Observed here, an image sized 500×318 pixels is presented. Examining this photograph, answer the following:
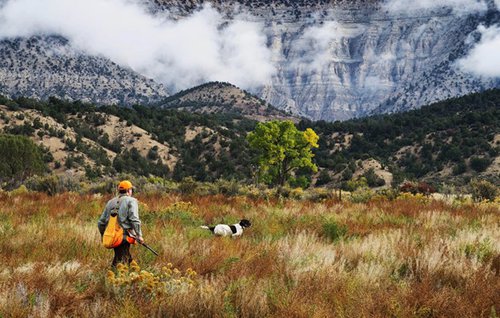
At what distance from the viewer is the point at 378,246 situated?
22.6 feet

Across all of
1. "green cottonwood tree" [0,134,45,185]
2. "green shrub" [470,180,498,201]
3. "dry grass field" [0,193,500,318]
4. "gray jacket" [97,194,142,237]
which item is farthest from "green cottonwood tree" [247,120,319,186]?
"gray jacket" [97,194,142,237]

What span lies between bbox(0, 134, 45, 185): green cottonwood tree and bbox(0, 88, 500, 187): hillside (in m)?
7.31

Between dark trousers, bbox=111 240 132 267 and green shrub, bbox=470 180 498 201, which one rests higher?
green shrub, bbox=470 180 498 201

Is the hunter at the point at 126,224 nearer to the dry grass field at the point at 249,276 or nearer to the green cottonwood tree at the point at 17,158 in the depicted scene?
the dry grass field at the point at 249,276

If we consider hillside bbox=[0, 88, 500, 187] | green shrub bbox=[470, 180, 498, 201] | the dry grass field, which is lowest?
the dry grass field

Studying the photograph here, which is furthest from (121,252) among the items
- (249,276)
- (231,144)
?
(231,144)

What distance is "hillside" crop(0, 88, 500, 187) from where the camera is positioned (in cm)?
6600

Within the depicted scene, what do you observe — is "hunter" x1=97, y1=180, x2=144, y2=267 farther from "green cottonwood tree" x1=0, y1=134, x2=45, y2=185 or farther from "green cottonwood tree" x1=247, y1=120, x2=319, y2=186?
"green cottonwood tree" x1=0, y1=134, x2=45, y2=185

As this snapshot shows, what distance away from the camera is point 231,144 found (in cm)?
8469

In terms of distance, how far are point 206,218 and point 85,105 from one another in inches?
3477

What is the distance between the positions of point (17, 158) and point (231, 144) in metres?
39.8

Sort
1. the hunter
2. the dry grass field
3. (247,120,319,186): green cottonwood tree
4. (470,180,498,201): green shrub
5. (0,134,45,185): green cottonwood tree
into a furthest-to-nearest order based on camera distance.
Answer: (0,134,45,185): green cottonwood tree, (247,120,319,186): green cottonwood tree, (470,180,498,201): green shrub, the hunter, the dry grass field

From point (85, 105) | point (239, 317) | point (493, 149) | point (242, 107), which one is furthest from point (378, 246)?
point (242, 107)

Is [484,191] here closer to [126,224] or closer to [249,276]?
[249,276]
